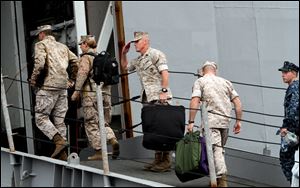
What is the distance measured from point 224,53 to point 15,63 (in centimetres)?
323

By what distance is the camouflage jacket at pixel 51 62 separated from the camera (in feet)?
22.0

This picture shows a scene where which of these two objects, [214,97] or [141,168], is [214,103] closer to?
[214,97]

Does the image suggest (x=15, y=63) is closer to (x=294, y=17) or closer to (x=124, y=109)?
(x=124, y=109)

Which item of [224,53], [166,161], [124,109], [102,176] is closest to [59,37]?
[124,109]

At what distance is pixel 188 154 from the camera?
5.62m

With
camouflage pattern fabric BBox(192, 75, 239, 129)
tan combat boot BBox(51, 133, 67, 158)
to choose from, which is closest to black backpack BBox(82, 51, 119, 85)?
tan combat boot BBox(51, 133, 67, 158)

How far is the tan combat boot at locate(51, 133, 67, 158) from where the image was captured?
260 inches

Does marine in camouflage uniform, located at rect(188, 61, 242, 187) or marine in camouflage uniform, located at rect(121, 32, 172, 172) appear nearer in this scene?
marine in camouflage uniform, located at rect(188, 61, 242, 187)

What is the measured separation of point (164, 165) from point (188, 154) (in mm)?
1012

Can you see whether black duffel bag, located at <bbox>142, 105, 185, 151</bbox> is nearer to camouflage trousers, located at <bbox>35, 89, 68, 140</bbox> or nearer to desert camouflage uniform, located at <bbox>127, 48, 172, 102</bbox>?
desert camouflage uniform, located at <bbox>127, 48, 172, 102</bbox>

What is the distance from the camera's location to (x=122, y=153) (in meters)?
7.74

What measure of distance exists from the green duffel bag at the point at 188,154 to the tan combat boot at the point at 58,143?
151 centimetres

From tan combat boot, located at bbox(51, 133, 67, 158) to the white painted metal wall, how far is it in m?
1.48

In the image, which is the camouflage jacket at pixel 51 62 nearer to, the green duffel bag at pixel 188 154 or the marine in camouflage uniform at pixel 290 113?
Result: the green duffel bag at pixel 188 154
